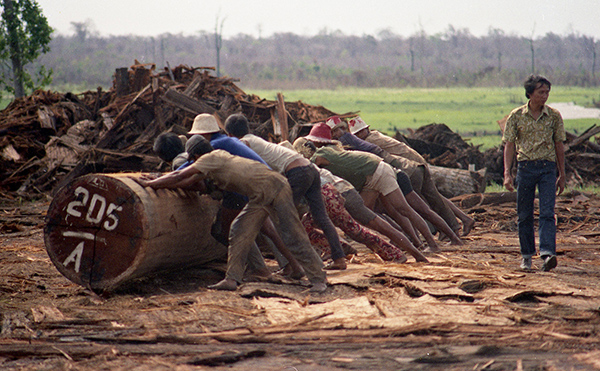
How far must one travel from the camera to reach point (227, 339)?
15.0ft

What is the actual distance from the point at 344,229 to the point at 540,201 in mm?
2208

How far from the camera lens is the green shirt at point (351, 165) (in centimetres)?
780

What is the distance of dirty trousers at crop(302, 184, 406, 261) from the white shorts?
0.84 meters

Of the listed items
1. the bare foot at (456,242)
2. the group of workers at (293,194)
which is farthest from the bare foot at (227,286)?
the bare foot at (456,242)

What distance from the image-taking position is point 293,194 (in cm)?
655

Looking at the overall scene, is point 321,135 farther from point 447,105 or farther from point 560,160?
point 447,105

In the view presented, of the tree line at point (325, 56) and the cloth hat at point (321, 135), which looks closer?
the cloth hat at point (321, 135)

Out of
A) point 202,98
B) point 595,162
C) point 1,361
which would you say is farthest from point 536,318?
point 595,162

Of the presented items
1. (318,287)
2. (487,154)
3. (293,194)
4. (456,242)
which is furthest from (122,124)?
(318,287)

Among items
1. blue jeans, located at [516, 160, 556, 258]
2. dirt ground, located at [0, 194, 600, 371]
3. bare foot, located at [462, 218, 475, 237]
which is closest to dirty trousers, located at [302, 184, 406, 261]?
dirt ground, located at [0, 194, 600, 371]

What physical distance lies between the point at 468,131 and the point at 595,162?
13.9 metres

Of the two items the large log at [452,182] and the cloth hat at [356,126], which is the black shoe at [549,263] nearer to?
the cloth hat at [356,126]

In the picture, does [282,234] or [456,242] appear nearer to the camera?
[282,234]

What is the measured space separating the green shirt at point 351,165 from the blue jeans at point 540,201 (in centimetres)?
188
